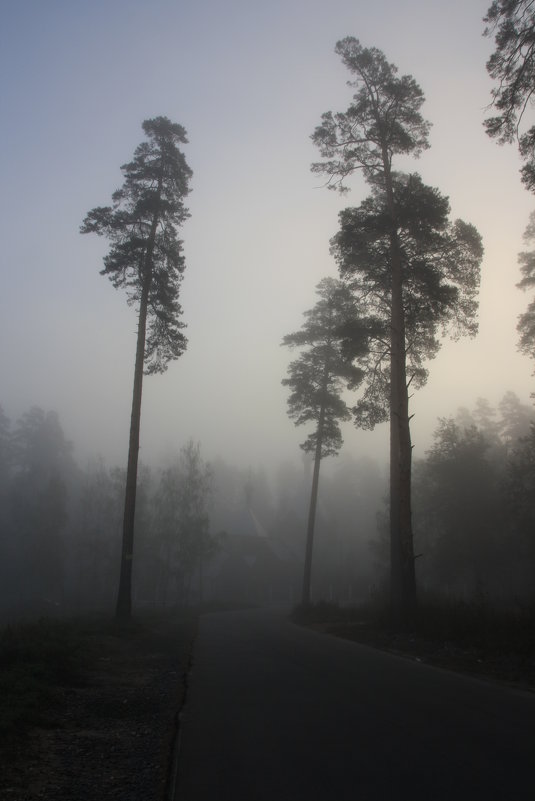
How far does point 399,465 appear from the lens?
1549cm

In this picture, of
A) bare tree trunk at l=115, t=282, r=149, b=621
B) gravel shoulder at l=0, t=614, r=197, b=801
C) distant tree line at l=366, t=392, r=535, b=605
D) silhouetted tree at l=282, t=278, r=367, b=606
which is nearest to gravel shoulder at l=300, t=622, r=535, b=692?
gravel shoulder at l=0, t=614, r=197, b=801

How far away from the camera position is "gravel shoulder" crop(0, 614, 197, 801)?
404cm

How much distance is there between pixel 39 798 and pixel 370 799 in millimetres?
2371

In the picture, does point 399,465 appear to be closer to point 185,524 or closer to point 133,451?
point 133,451

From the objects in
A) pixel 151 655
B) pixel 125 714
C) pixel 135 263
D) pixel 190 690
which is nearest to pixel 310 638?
pixel 151 655

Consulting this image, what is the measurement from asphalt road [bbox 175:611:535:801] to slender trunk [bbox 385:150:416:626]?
18.2ft

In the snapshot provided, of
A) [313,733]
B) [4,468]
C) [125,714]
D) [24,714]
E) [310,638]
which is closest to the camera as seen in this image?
[313,733]

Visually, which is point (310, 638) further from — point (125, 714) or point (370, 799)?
point (370, 799)

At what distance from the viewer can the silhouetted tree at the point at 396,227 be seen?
15.5 m

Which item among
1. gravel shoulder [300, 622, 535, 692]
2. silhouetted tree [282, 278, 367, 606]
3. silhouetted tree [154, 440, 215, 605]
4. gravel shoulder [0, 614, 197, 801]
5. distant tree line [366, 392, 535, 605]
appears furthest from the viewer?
silhouetted tree [154, 440, 215, 605]

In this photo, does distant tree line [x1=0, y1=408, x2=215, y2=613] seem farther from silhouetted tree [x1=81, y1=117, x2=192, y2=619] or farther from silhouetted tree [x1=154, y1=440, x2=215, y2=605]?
silhouetted tree [x1=81, y1=117, x2=192, y2=619]

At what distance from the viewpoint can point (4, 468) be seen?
8100 cm

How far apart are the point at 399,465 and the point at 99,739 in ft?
38.4

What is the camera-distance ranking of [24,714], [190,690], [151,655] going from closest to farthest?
[24,714]
[190,690]
[151,655]
